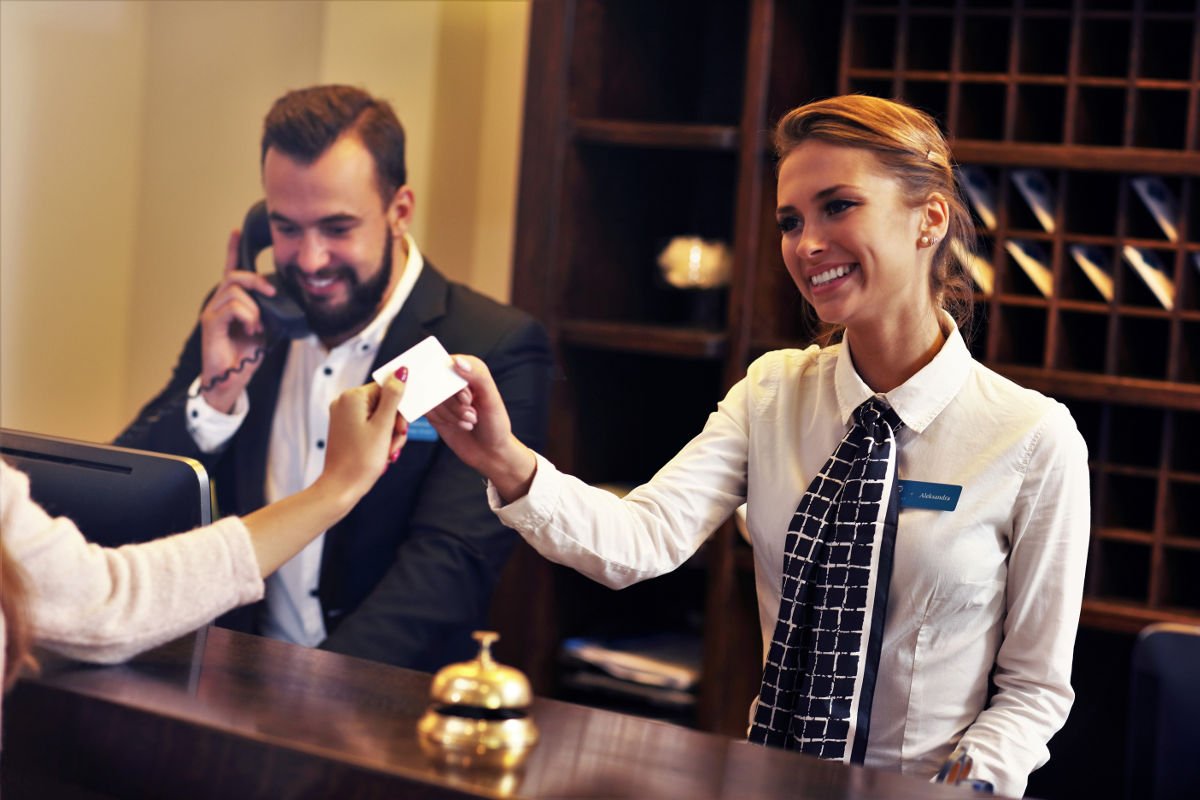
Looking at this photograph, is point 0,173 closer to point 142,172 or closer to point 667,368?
point 142,172

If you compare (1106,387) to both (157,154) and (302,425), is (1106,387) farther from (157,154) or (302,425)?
(157,154)

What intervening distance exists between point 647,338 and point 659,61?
801 mm

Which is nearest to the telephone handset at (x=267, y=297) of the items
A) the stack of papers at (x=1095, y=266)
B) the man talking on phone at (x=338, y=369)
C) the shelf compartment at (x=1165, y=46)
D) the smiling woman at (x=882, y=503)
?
the man talking on phone at (x=338, y=369)

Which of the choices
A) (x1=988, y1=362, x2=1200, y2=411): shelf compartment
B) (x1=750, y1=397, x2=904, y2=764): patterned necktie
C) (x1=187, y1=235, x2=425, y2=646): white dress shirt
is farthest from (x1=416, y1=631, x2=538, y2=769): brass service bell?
(x1=988, y1=362, x2=1200, y2=411): shelf compartment

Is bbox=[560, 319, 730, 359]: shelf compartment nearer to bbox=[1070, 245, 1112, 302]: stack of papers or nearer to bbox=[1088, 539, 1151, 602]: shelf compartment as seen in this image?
bbox=[1070, 245, 1112, 302]: stack of papers

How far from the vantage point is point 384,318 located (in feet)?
9.99

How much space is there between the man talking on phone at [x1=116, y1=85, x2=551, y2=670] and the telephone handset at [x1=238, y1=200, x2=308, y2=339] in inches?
0.5

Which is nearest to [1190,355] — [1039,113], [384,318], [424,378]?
[1039,113]

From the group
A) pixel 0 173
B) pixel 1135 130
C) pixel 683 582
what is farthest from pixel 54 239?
pixel 1135 130

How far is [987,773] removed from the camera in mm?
1681

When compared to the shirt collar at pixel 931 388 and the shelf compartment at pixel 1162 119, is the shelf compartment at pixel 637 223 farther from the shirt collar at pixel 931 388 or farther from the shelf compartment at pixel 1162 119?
the shirt collar at pixel 931 388

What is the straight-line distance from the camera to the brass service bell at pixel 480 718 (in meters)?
1.24

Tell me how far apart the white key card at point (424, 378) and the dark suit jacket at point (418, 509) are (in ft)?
3.44

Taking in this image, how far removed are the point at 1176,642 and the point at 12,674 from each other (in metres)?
1.10
